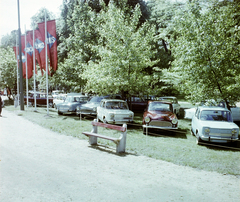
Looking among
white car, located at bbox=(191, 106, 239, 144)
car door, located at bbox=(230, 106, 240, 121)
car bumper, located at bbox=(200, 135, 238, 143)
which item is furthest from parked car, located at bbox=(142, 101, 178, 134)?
car door, located at bbox=(230, 106, 240, 121)

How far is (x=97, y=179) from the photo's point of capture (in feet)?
18.3

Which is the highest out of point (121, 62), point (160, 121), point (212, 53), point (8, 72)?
point (8, 72)

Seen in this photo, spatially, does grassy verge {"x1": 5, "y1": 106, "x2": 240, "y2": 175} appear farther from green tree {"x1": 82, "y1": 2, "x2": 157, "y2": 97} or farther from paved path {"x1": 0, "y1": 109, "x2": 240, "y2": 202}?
green tree {"x1": 82, "y1": 2, "x2": 157, "y2": 97}

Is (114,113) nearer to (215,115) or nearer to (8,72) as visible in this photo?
(215,115)

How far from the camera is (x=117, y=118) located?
510 inches

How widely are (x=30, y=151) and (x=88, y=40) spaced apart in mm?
15976

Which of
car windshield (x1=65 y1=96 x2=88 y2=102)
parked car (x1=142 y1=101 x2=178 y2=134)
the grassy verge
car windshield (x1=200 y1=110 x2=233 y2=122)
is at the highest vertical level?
car windshield (x1=65 y1=96 x2=88 y2=102)

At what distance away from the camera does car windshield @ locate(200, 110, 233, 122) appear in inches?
407

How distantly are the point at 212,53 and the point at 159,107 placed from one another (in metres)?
4.03

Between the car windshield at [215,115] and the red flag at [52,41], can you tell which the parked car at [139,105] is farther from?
the car windshield at [215,115]

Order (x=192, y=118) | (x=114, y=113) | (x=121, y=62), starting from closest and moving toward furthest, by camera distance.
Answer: (x=192, y=118)
(x=114, y=113)
(x=121, y=62)

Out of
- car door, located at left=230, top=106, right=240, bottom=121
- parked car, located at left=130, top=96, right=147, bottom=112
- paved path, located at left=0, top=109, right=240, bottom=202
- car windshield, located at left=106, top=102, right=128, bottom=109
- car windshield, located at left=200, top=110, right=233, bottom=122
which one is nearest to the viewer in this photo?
paved path, located at left=0, top=109, right=240, bottom=202

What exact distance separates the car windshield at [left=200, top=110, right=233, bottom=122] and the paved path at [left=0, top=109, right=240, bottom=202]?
4487mm

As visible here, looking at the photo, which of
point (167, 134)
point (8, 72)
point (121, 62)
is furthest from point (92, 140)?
point (8, 72)
